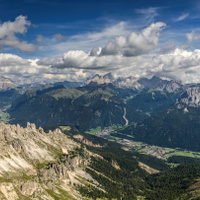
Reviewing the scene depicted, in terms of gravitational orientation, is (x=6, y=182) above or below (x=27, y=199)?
above

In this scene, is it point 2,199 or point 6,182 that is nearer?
point 2,199

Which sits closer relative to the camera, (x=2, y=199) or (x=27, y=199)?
(x=2, y=199)

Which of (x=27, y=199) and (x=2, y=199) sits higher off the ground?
(x=2, y=199)
